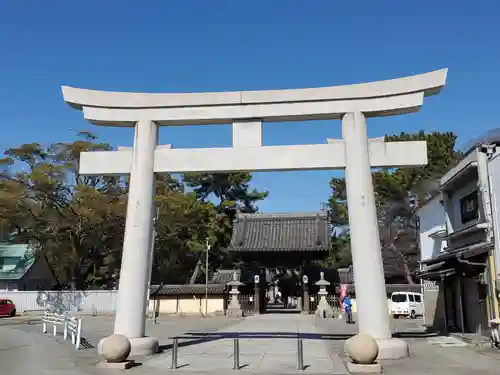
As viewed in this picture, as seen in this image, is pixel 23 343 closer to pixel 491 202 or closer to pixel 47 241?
pixel 491 202

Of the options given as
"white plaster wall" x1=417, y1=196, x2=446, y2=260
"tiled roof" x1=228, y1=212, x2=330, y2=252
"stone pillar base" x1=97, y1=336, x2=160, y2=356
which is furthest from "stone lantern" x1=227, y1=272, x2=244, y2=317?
"stone pillar base" x1=97, y1=336, x2=160, y2=356

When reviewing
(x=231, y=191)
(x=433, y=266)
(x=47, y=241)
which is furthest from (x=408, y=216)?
(x=47, y=241)

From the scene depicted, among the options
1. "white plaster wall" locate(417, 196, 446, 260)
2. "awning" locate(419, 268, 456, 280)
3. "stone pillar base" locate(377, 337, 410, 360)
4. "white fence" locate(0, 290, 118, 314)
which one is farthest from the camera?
"white fence" locate(0, 290, 118, 314)

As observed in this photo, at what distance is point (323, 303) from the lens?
35.0 metres

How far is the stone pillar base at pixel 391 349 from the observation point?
39.1 feet

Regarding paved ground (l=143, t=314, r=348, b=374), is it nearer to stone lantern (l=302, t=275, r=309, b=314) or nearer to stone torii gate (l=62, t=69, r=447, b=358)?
stone torii gate (l=62, t=69, r=447, b=358)

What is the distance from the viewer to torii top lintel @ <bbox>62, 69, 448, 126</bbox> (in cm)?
1316

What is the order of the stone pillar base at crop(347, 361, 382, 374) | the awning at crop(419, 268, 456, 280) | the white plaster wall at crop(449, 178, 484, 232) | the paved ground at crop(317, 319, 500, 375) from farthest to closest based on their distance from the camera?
the awning at crop(419, 268, 456, 280) → the white plaster wall at crop(449, 178, 484, 232) → the paved ground at crop(317, 319, 500, 375) → the stone pillar base at crop(347, 361, 382, 374)

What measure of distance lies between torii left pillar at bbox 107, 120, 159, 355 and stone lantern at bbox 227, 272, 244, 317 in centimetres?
2317

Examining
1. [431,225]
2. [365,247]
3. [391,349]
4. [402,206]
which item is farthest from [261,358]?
[402,206]

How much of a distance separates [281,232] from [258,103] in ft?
89.1

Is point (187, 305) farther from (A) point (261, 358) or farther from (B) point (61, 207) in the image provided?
(A) point (261, 358)

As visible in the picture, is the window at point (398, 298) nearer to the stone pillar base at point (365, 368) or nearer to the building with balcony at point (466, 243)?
the building with balcony at point (466, 243)

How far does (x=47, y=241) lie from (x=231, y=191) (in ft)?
71.6
